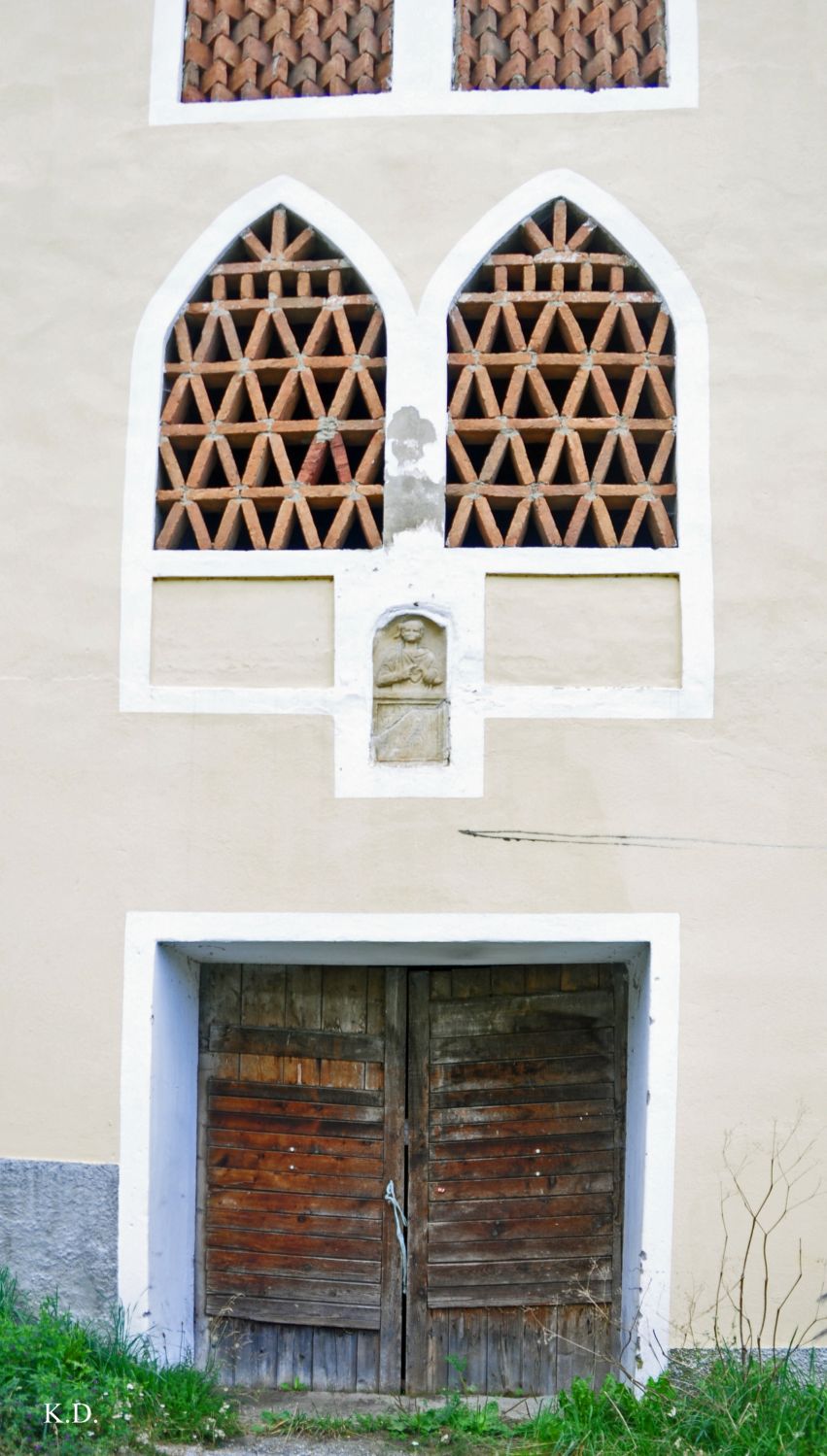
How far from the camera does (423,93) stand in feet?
18.0

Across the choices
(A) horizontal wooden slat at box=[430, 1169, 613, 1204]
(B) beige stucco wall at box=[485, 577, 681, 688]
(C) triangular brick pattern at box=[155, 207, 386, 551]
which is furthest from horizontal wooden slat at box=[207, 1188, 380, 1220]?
(C) triangular brick pattern at box=[155, 207, 386, 551]

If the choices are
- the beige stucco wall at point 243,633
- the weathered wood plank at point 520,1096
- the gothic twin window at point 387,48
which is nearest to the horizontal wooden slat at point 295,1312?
the weathered wood plank at point 520,1096

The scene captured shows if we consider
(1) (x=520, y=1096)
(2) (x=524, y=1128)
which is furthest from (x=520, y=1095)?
(2) (x=524, y=1128)

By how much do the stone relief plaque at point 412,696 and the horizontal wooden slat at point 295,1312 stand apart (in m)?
2.02

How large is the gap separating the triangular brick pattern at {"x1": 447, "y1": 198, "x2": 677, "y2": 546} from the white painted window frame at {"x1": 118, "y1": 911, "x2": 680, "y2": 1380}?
4.44 ft

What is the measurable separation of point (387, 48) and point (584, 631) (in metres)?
2.42

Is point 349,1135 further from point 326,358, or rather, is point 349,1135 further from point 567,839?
point 326,358

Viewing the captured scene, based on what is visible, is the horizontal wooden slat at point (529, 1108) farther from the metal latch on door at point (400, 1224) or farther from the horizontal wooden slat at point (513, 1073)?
the metal latch on door at point (400, 1224)

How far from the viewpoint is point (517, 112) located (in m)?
5.41

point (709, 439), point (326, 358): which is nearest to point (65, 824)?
point (326, 358)

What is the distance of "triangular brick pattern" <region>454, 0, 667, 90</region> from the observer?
550cm

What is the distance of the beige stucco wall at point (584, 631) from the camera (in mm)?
5047

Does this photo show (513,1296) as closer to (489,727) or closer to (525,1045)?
(525,1045)

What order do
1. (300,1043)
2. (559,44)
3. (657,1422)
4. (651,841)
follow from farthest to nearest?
(559,44)
(300,1043)
(651,841)
(657,1422)
